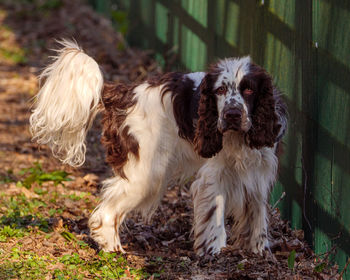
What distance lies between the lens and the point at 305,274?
4.55 metres

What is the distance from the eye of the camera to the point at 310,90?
5121 mm

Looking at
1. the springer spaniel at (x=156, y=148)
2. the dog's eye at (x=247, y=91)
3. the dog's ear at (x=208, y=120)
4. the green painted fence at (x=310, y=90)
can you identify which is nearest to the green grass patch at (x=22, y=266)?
the springer spaniel at (x=156, y=148)

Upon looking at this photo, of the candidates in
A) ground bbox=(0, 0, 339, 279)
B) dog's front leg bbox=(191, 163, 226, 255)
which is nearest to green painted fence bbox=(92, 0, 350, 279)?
ground bbox=(0, 0, 339, 279)

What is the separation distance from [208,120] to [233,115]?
28cm

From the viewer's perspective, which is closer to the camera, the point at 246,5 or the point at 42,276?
the point at 42,276

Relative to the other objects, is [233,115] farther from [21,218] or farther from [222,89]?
[21,218]

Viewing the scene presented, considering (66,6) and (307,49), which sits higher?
(66,6)

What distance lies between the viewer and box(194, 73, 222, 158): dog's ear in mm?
4836

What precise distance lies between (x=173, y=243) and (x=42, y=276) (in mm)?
1391

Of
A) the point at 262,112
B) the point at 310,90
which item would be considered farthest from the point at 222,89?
the point at 310,90

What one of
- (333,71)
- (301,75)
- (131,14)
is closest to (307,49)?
(301,75)

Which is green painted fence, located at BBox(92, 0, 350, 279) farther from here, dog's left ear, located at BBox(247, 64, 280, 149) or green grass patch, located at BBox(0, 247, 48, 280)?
green grass patch, located at BBox(0, 247, 48, 280)

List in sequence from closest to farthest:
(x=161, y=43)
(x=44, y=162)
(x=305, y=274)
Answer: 1. (x=305, y=274)
2. (x=44, y=162)
3. (x=161, y=43)

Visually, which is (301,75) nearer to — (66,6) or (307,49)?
(307,49)
